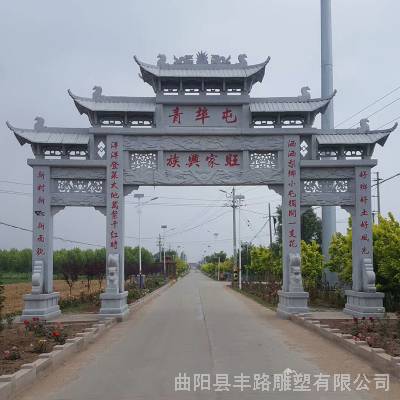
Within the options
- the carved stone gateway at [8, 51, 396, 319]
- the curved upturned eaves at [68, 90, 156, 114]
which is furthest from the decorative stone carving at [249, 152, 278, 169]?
the curved upturned eaves at [68, 90, 156, 114]

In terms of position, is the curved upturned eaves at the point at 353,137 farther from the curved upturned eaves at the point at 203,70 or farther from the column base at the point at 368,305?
the column base at the point at 368,305

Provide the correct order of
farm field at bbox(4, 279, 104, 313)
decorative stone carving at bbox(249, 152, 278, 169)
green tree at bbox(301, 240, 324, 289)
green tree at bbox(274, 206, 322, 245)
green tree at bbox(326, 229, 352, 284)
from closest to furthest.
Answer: decorative stone carving at bbox(249, 152, 278, 169)
green tree at bbox(326, 229, 352, 284)
green tree at bbox(301, 240, 324, 289)
farm field at bbox(4, 279, 104, 313)
green tree at bbox(274, 206, 322, 245)

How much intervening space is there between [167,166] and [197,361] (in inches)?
324

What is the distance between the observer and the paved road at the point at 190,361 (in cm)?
687

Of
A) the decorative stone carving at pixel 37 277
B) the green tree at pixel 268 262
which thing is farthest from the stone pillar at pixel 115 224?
the green tree at pixel 268 262

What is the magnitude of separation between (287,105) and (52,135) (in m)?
7.02

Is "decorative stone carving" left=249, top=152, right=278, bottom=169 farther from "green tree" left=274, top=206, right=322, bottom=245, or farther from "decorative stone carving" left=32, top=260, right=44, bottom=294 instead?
"green tree" left=274, top=206, right=322, bottom=245

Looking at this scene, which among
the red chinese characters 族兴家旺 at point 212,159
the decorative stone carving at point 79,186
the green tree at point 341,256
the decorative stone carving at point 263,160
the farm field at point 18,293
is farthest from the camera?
the farm field at point 18,293

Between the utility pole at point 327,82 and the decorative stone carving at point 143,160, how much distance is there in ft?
30.0

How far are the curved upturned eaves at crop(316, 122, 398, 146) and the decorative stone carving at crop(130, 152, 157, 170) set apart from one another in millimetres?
4938

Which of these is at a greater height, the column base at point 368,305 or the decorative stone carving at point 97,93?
the decorative stone carving at point 97,93

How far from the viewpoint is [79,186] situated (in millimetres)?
16344

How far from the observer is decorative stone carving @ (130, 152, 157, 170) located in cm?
1648

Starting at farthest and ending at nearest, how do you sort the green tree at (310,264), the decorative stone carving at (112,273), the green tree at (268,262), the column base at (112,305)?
the green tree at (268,262) → the green tree at (310,264) → the decorative stone carving at (112,273) → the column base at (112,305)
